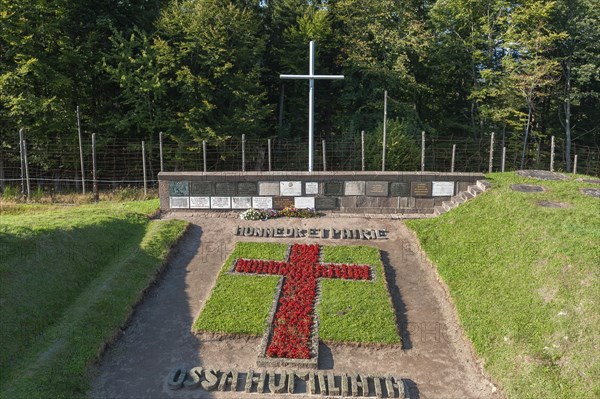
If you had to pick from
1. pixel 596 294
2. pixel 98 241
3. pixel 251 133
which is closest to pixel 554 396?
pixel 596 294

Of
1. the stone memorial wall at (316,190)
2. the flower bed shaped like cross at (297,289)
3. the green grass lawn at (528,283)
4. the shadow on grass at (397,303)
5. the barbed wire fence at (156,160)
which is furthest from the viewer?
the barbed wire fence at (156,160)

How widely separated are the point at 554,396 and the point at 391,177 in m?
9.17

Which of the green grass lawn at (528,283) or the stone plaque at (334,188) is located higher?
the stone plaque at (334,188)

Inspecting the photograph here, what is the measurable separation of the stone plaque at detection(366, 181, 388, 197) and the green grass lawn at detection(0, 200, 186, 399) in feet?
20.0

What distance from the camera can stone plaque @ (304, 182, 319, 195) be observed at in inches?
629

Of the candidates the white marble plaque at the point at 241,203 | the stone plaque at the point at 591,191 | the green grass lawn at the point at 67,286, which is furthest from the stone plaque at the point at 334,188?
the stone plaque at the point at 591,191

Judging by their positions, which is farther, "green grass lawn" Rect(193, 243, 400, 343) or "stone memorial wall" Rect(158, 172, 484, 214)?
"stone memorial wall" Rect(158, 172, 484, 214)

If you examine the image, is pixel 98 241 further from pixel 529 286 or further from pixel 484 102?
pixel 484 102

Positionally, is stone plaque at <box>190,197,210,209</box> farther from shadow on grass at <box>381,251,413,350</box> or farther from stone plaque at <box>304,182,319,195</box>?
shadow on grass at <box>381,251,413,350</box>

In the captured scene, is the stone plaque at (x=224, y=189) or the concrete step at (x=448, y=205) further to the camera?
the stone plaque at (x=224, y=189)

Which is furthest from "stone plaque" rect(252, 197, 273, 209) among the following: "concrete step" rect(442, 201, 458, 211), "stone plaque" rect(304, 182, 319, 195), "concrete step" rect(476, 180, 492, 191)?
"concrete step" rect(476, 180, 492, 191)

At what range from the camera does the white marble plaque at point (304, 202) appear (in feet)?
52.6

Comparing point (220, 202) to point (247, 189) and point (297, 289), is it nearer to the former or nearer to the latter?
point (247, 189)

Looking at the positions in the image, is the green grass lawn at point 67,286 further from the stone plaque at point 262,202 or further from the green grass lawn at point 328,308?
the stone plaque at point 262,202
